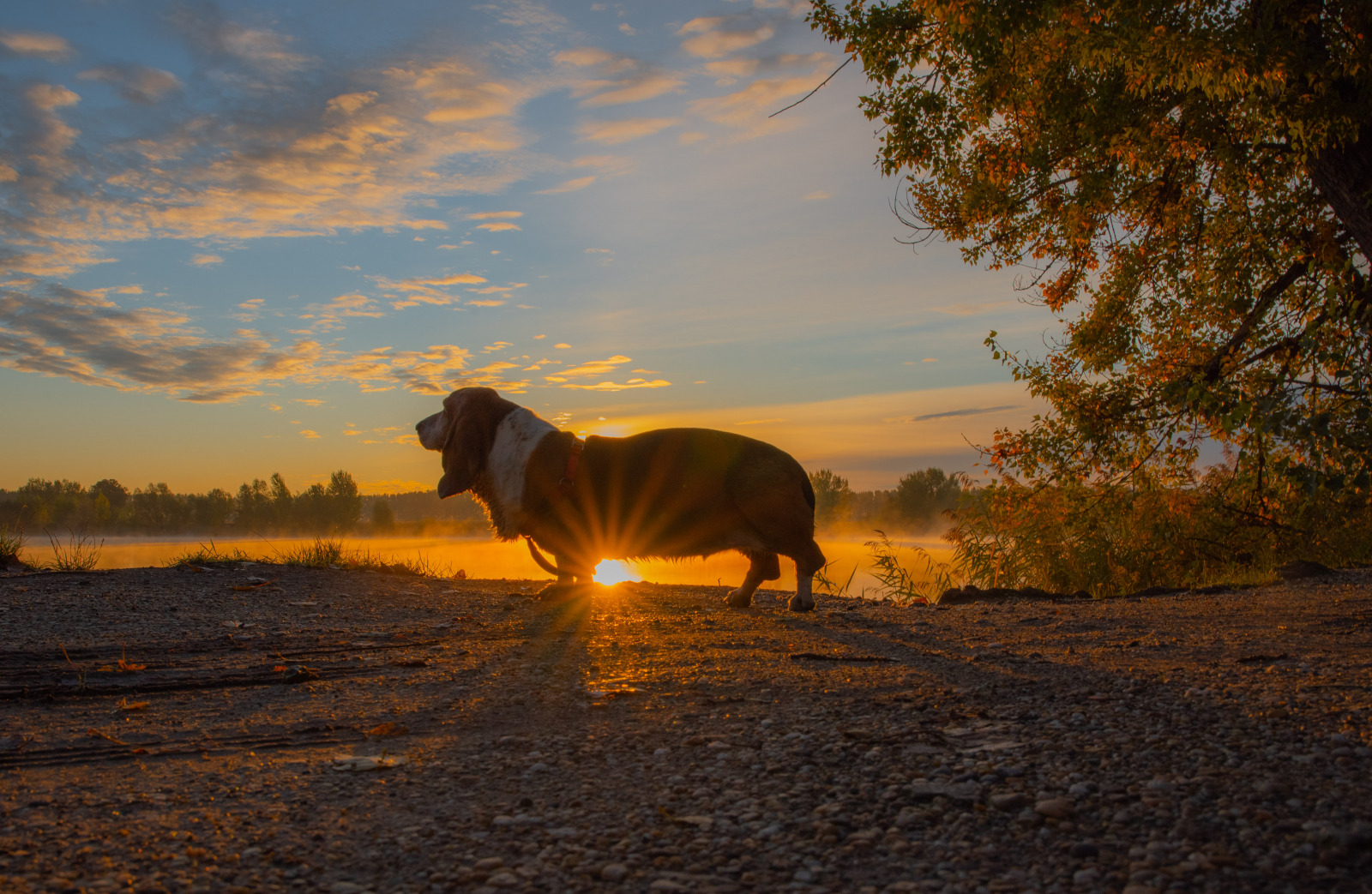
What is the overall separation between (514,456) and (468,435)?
485 millimetres

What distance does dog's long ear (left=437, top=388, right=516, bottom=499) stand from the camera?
691 centimetres

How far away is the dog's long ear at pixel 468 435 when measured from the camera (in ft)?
22.7

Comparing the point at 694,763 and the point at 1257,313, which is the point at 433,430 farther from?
the point at 1257,313

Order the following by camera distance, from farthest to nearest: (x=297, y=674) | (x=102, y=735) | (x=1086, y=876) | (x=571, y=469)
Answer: (x=571, y=469) < (x=297, y=674) < (x=102, y=735) < (x=1086, y=876)

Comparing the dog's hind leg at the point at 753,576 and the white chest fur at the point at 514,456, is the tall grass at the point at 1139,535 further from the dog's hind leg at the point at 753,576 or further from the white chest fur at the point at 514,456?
the white chest fur at the point at 514,456

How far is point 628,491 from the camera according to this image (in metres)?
6.54

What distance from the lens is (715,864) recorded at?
6.21 feet

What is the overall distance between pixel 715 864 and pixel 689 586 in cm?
668

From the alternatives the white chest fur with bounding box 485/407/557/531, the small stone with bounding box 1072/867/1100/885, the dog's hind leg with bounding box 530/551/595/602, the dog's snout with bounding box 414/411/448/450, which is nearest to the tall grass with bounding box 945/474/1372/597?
the dog's hind leg with bounding box 530/551/595/602

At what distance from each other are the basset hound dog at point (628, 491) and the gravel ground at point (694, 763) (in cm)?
143

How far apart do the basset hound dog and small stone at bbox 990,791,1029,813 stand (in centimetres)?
404

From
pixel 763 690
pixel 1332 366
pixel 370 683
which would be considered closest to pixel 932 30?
pixel 1332 366

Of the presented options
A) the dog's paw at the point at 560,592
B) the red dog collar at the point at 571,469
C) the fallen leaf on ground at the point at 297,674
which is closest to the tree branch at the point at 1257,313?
the red dog collar at the point at 571,469

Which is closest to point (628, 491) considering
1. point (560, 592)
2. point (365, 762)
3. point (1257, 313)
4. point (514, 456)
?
point (514, 456)
